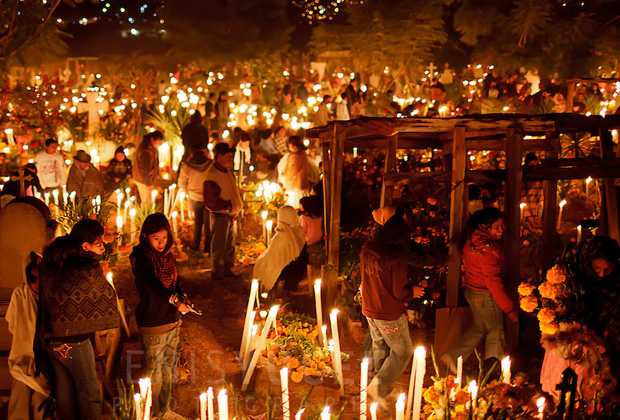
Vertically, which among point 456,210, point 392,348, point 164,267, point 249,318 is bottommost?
point 392,348

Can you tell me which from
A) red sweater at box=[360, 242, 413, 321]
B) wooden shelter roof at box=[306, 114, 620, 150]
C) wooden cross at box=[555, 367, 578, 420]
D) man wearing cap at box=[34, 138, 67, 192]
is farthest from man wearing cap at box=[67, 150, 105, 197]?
wooden cross at box=[555, 367, 578, 420]

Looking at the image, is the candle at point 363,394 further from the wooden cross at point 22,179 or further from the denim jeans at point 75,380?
the wooden cross at point 22,179

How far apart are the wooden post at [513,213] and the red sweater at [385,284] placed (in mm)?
1297

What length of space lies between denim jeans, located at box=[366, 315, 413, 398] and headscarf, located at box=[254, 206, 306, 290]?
2357mm

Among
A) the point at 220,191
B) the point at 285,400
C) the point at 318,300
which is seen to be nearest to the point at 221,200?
the point at 220,191

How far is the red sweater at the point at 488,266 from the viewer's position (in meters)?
5.63

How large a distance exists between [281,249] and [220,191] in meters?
1.29

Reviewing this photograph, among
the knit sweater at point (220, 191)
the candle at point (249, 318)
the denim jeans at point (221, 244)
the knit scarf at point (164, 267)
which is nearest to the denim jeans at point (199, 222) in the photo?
the denim jeans at point (221, 244)

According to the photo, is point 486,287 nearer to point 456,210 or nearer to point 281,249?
point 456,210

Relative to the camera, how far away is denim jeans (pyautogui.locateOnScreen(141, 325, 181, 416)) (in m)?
5.04

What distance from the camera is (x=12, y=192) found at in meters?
8.51

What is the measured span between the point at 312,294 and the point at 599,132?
12.4 ft

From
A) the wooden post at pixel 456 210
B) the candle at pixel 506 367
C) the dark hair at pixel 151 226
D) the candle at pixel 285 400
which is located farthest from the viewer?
the wooden post at pixel 456 210

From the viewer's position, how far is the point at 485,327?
5.88m
